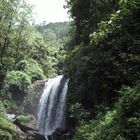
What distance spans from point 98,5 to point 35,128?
37.5ft

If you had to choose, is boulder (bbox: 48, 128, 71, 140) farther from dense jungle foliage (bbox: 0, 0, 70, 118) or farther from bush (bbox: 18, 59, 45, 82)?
bush (bbox: 18, 59, 45, 82)

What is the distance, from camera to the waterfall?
80.9 ft

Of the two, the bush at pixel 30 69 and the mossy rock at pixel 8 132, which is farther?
the bush at pixel 30 69

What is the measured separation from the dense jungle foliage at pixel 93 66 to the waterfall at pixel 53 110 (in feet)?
9.61

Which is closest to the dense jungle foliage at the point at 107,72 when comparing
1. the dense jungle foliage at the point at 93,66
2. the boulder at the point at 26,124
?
the dense jungle foliage at the point at 93,66

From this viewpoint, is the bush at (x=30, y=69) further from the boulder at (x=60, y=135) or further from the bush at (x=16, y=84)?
the boulder at (x=60, y=135)

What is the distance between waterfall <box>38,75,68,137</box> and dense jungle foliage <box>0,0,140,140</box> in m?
2.93

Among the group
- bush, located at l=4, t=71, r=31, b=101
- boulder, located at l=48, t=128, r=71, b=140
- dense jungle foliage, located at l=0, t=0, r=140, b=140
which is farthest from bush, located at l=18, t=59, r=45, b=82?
boulder, located at l=48, t=128, r=71, b=140

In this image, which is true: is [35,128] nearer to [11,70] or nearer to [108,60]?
[11,70]

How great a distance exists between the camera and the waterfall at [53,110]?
2467 cm

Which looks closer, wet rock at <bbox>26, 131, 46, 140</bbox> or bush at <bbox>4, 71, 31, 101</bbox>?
wet rock at <bbox>26, 131, 46, 140</bbox>

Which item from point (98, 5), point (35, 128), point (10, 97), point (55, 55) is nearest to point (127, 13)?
point (98, 5)

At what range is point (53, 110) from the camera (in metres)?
26.4

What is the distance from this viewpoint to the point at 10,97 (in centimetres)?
3219
